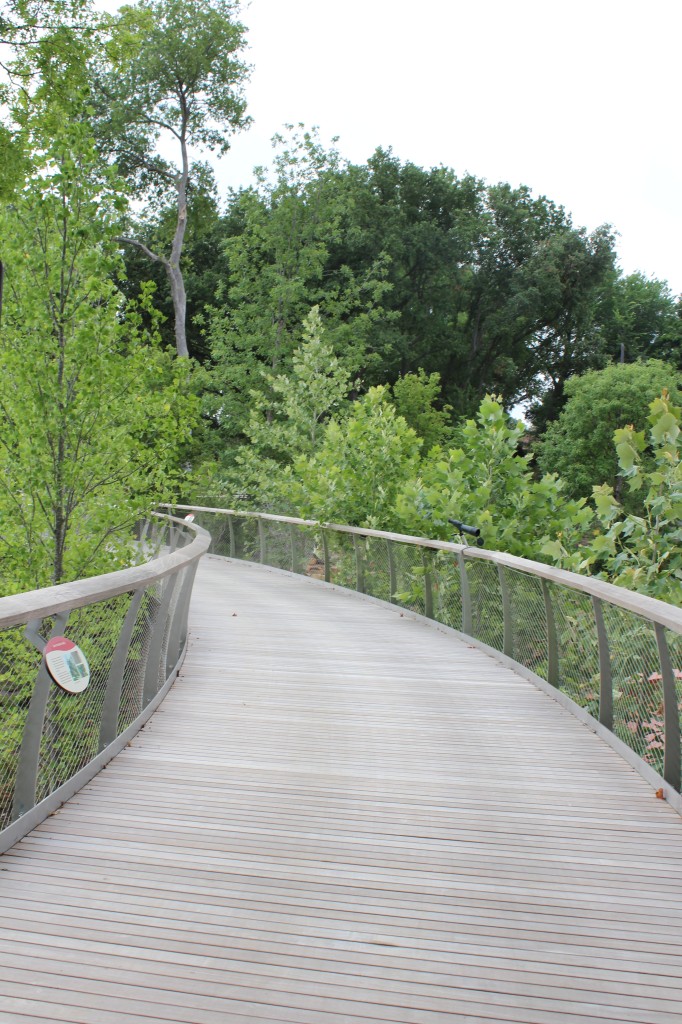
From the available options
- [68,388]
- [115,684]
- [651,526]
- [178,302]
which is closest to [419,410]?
[178,302]

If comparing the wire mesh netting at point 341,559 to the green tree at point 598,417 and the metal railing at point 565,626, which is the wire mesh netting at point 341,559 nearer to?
the metal railing at point 565,626

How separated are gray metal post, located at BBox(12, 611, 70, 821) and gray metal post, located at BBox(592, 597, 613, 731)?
3399 mm

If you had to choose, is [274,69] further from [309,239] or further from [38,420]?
[38,420]

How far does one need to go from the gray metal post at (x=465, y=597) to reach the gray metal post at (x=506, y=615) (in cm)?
120

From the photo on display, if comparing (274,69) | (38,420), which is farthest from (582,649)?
(274,69)

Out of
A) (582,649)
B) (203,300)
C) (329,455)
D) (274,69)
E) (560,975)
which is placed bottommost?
(560,975)

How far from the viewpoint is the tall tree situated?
36.7 m

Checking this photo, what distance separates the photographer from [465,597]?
11.4m

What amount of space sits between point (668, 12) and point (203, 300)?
27.8 meters

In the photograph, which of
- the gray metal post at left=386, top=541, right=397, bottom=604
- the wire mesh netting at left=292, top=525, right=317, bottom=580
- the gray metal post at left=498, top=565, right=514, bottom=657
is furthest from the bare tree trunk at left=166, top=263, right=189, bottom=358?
the gray metal post at left=498, top=565, right=514, bottom=657

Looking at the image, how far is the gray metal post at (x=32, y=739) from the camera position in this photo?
15.3 ft

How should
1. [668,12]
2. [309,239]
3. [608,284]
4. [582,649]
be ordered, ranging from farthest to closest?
[608,284], [309,239], [668,12], [582,649]

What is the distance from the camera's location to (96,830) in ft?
16.0

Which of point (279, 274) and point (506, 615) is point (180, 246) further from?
point (506, 615)
